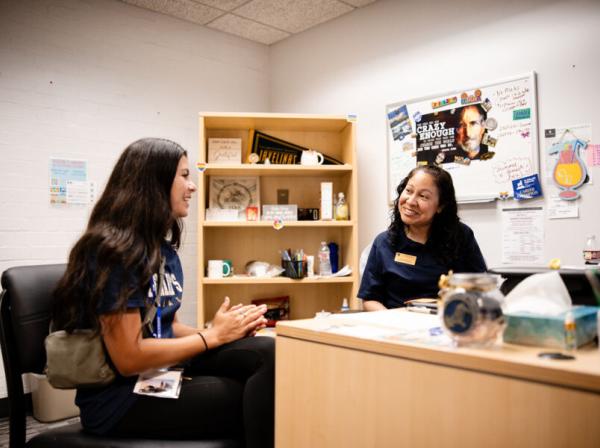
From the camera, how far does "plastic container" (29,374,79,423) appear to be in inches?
115

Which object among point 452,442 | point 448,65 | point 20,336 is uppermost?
point 448,65

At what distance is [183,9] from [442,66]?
189 cm

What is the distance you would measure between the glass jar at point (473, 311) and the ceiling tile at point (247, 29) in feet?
11.0

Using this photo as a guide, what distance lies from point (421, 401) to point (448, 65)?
2.73 meters

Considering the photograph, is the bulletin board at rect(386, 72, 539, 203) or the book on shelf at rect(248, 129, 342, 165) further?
the book on shelf at rect(248, 129, 342, 165)

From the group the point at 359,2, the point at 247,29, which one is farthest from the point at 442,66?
the point at 247,29

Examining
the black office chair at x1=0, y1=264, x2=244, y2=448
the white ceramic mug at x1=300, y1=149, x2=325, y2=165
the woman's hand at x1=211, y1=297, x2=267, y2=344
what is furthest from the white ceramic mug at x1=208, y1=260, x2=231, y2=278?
the black office chair at x1=0, y1=264, x2=244, y2=448

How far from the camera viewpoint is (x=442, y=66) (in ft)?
10.6

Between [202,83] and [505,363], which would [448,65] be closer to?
[202,83]

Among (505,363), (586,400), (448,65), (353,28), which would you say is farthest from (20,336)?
(353,28)

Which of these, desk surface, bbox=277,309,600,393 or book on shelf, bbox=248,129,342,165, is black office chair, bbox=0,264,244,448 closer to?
desk surface, bbox=277,309,600,393

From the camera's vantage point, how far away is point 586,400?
746 millimetres

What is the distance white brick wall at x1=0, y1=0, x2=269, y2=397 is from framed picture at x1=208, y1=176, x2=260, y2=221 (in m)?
0.45

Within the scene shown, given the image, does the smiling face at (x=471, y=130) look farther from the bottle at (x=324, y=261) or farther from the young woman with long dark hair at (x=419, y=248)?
the bottle at (x=324, y=261)
